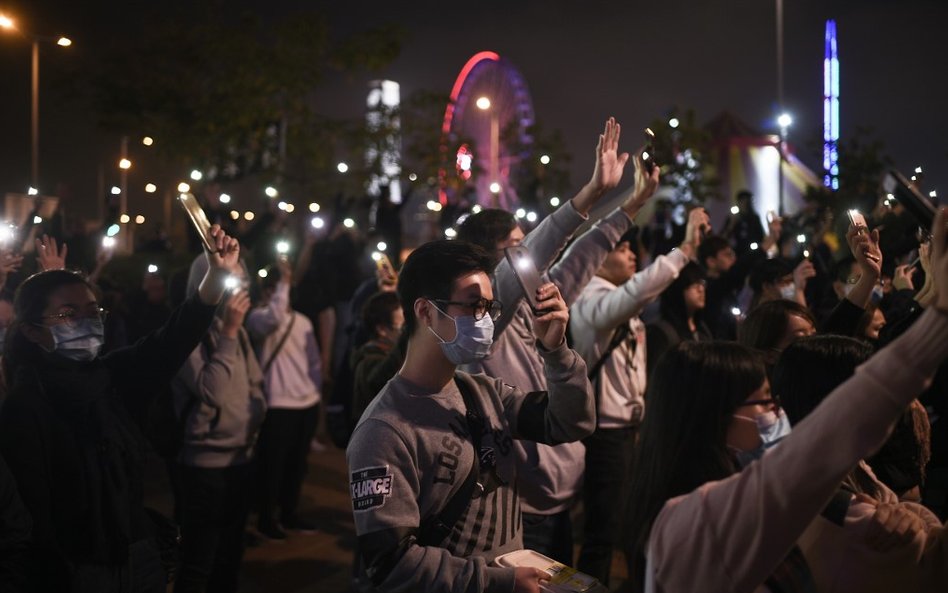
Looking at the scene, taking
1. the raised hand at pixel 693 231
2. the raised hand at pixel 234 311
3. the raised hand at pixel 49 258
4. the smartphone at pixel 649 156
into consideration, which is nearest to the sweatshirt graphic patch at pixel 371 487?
the smartphone at pixel 649 156

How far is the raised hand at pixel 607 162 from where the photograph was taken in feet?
14.1

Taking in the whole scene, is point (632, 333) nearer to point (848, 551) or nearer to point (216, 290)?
point (216, 290)

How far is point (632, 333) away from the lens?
5.57 meters

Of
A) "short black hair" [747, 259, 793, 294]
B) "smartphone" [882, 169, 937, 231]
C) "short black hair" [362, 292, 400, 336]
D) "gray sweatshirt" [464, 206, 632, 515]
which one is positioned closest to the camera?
"smartphone" [882, 169, 937, 231]

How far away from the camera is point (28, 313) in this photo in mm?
3480

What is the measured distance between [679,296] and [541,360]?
265 cm

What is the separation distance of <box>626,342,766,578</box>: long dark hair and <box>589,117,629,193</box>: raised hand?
1927mm

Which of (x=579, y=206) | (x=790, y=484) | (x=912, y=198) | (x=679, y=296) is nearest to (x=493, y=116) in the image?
(x=679, y=296)

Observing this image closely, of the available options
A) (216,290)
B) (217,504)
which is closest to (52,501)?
(216,290)

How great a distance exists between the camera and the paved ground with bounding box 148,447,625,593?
6.08 m

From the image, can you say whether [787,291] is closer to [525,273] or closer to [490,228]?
[490,228]

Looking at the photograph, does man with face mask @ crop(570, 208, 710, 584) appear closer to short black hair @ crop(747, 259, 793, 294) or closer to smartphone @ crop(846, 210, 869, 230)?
smartphone @ crop(846, 210, 869, 230)

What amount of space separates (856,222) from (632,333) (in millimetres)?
1672

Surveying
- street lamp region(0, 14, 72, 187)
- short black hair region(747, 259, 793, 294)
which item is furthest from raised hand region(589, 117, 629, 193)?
street lamp region(0, 14, 72, 187)
